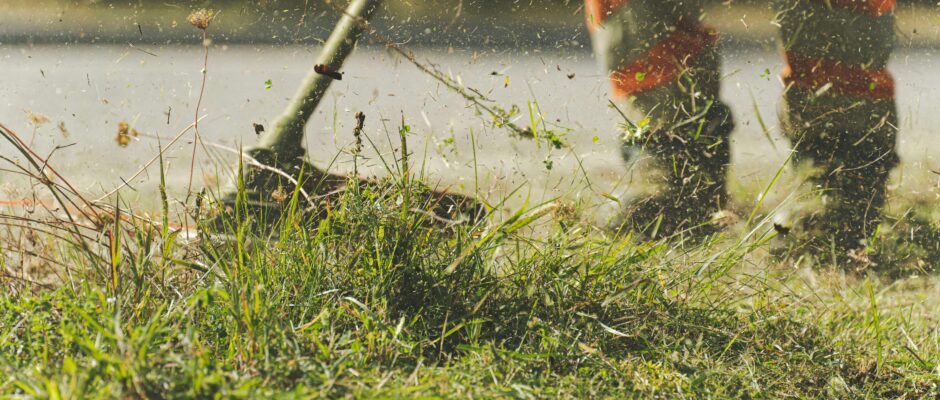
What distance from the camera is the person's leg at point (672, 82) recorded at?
88.0 inches

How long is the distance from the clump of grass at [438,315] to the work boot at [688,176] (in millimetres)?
428

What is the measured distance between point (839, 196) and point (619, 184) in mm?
600

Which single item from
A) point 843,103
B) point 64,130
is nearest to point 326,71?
point 64,130

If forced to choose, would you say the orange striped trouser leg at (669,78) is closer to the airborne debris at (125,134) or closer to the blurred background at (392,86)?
the blurred background at (392,86)

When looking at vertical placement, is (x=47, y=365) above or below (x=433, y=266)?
above

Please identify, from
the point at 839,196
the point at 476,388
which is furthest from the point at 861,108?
the point at 476,388

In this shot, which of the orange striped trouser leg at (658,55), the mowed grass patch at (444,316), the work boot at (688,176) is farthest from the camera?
the orange striped trouser leg at (658,55)

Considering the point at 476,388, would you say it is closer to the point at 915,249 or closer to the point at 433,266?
the point at 433,266

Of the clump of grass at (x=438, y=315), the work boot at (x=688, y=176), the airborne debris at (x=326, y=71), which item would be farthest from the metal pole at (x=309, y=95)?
the work boot at (x=688, y=176)

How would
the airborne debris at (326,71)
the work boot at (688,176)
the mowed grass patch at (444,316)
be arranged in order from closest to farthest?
the mowed grass patch at (444,316) < the airborne debris at (326,71) < the work boot at (688,176)

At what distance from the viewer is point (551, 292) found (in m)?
1.56

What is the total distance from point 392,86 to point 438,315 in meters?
0.88

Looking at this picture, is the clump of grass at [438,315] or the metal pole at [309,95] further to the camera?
the metal pole at [309,95]

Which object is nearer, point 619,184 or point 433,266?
point 433,266
